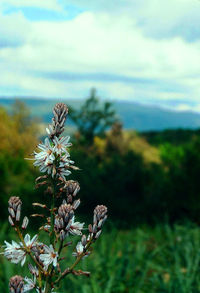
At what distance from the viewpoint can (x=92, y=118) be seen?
33812mm

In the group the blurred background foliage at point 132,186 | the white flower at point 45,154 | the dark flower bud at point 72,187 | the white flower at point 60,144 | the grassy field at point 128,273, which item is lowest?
the blurred background foliage at point 132,186

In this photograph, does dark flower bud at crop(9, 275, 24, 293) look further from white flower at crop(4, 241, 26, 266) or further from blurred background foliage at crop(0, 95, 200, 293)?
blurred background foliage at crop(0, 95, 200, 293)

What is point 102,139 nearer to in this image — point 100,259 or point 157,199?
point 157,199

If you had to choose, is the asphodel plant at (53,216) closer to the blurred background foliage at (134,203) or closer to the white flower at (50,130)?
the white flower at (50,130)

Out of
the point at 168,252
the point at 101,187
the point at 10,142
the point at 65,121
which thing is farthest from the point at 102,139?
the point at 65,121

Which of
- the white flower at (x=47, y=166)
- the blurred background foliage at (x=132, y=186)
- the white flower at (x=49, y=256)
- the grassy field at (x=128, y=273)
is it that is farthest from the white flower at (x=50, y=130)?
the blurred background foliage at (x=132, y=186)

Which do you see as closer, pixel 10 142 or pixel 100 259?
pixel 100 259

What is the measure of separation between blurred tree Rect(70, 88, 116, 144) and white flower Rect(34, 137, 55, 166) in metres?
29.4

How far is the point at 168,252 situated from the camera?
7461 millimetres

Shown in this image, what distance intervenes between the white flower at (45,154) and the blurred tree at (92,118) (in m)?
29.4

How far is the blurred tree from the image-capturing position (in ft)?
107

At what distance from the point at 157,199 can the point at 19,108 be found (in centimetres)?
3004

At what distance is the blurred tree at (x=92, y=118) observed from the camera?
32694mm

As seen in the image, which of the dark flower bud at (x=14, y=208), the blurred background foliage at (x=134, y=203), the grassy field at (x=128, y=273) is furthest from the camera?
the blurred background foliage at (x=134, y=203)
